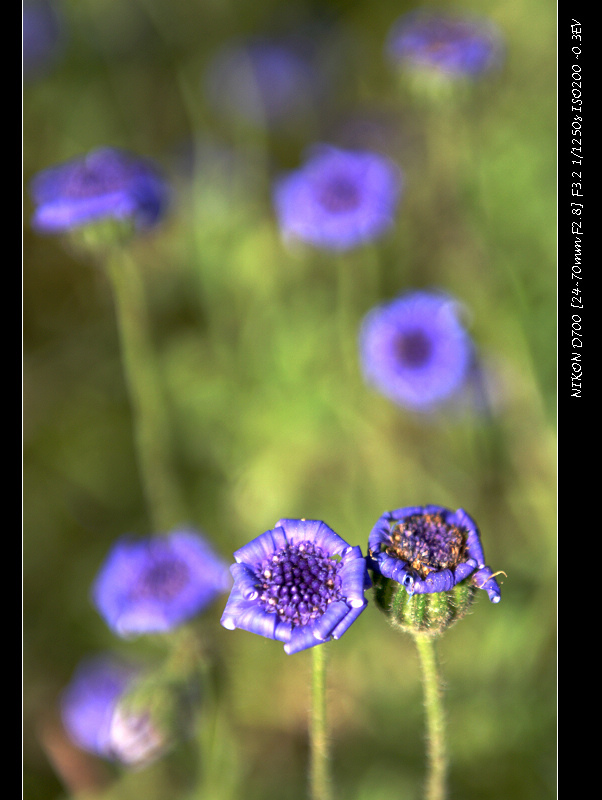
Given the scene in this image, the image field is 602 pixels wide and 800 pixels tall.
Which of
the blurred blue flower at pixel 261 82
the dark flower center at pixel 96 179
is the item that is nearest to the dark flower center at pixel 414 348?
the dark flower center at pixel 96 179

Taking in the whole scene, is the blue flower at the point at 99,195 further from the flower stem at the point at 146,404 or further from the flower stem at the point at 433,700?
the flower stem at the point at 433,700

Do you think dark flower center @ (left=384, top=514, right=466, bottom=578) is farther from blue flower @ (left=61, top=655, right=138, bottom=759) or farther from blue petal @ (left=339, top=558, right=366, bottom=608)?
blue flower @ (left=61, top=655, right=138, bottom=759)

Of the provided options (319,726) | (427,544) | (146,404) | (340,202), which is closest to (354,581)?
(427,544)

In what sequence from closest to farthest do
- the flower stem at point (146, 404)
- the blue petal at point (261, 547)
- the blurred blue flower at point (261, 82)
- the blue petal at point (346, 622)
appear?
the blue petal at point (346, 622) → the blue petal at point (261, 547) → the flower stem at point (146, 404) → the blurred blue flower at point (261, 82)
